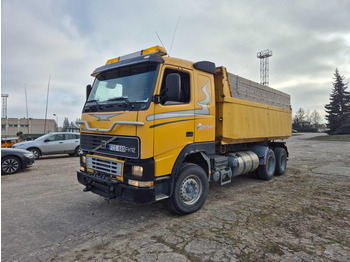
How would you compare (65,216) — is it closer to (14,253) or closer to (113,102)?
(14,253)

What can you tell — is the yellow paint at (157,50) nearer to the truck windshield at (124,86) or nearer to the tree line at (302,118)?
the truck windshield at (124,86)

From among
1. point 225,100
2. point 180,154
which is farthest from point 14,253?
point 225,100

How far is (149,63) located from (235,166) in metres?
3.59

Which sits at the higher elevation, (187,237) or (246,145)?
(246,145)

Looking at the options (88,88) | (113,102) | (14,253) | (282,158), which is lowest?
(14,253)

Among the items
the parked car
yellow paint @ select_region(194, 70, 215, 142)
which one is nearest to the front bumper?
yellow paint @ select_region(194, 70, 215, 142)

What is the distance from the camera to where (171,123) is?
402 centimetres

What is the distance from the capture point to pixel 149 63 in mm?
3992

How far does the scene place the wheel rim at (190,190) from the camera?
4.35 meters

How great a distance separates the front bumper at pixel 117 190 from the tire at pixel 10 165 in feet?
20.0

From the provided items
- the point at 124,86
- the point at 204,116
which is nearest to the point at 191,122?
the point at 204,116

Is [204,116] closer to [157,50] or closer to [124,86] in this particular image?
[157,50]

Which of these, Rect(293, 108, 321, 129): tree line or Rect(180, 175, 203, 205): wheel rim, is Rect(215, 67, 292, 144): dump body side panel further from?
Rect(293, 108, 321, 129): tree line

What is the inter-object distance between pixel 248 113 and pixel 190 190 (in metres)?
2.91
